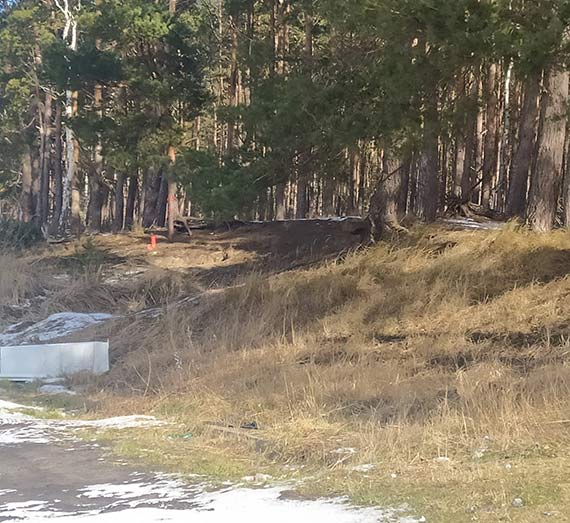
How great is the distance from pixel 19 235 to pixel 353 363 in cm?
1934

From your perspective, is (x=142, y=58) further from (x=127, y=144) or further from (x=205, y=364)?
(x=205, y=364)

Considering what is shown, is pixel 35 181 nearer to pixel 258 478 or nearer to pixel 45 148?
pixel 45 148

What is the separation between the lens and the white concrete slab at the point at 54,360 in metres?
12.0

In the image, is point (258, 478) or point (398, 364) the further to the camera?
point (398, 364)

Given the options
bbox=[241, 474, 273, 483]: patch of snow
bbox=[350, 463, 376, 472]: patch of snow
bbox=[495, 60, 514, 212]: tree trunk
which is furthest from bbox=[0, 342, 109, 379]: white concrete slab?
bbox=[495, 60, 514, 212]: tree trunk

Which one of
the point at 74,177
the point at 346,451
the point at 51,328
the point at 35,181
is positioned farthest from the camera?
the point at 35,181

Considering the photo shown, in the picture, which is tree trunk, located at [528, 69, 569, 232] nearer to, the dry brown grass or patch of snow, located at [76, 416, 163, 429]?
the dry brown grass

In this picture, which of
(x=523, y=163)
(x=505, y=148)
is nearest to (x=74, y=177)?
(x=505, y=148)

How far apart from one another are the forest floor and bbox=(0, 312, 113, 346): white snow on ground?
1.49 feet

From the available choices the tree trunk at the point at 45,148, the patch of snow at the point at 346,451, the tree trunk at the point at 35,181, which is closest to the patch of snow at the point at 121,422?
the patch of snow at the point at 346,451

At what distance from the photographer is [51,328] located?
16.3 metres

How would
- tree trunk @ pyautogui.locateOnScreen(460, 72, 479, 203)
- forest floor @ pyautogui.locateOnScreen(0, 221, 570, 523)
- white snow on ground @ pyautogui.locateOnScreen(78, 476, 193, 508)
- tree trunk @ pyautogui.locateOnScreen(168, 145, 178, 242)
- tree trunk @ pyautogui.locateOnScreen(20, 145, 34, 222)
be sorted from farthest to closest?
tree trunk @ pyautogui.locateOnScreen(20, 145, 34, 222), tree trunk @ pyautogui.locateOnScreen(168, 145, 178, 242), tree trunk @ pyautogui.locateOnScreen(460, 72, 479, 203), forest floor @ pyautogui.locateOnScreen(0, 221, 570, 523), white snow on ground @ pyautogui.locateOnScreen(78, 476, 193, 508)

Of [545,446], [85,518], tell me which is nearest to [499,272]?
[545,446]

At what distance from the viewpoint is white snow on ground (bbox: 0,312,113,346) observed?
15.6 meters
